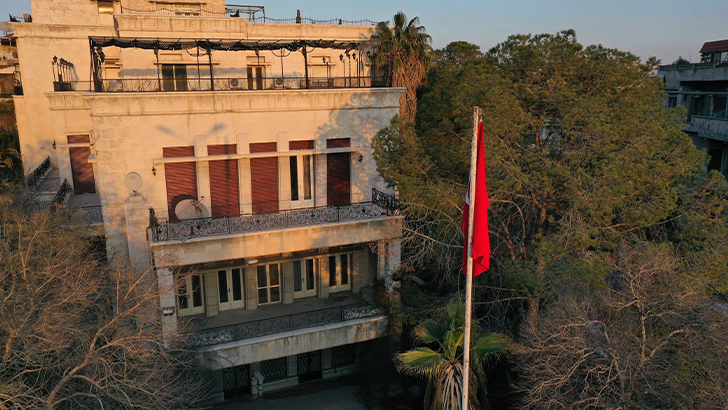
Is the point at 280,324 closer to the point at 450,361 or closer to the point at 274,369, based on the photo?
the point at 274,369

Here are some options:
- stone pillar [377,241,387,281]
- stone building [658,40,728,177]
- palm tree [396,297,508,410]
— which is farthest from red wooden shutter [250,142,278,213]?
stone building [658,40,728,177]

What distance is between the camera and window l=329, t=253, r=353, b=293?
22.3 meters

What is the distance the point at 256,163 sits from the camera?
64.5 feet

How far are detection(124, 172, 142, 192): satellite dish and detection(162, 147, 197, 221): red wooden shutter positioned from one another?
4.21ft

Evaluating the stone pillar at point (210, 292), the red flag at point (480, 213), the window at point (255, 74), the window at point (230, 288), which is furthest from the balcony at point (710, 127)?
the stone pillar at point (210, 292)

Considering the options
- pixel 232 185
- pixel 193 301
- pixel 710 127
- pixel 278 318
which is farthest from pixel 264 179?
pixel 710 127

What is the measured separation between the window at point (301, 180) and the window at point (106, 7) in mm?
15467

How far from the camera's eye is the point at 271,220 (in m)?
18.4

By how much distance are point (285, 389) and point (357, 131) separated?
11.0 m

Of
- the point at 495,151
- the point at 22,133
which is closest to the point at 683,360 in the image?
the point at 495,151

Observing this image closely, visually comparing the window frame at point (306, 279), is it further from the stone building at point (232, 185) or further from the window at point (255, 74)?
the window at point (255, 74)

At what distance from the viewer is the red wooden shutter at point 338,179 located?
68.1ft

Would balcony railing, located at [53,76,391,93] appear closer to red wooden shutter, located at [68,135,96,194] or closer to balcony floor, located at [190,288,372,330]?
red wooden shutter, located at [68,135,96,194]

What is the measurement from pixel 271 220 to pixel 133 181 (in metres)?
4.73
